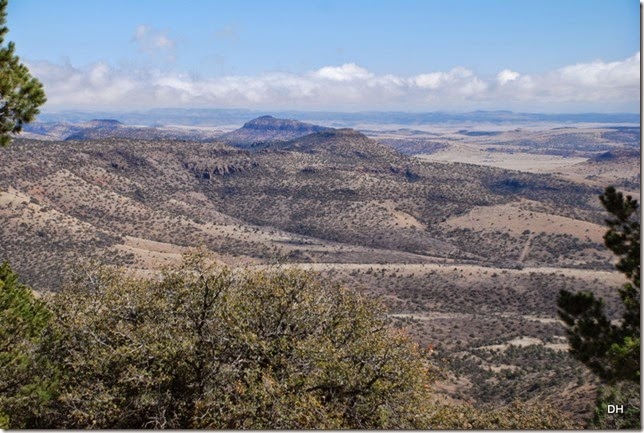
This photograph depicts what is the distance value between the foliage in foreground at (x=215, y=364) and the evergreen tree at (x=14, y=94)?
4860 millimetres

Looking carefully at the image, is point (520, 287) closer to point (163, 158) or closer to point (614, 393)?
point (614, 393)

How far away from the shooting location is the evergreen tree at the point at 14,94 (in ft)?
44.1

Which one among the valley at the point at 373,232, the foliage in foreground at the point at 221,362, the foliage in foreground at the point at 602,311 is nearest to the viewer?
the foliage in foreground at the point at 221,362

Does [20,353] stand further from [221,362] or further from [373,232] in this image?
[373,232]

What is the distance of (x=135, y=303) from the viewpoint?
14.9 m

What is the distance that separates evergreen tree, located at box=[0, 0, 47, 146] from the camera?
1345 centimetres

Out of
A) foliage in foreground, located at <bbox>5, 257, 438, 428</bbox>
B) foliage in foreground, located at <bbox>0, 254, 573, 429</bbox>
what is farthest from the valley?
foliage in foreground, located at <bbox>5, 257, 438, 428</bbox>

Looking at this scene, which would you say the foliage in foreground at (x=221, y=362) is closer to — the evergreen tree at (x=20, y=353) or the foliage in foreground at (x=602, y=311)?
the evergreen tree at (x=20, y=353)

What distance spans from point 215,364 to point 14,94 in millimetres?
7870

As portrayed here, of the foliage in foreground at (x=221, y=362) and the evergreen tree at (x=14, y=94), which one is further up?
the evergreen tree at (x=14, y=94)

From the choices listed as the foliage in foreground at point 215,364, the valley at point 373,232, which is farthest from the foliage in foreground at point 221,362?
the valley at point 373,232

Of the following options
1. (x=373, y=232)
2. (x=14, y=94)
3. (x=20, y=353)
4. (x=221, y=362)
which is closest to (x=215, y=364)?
(x=221, y=362)

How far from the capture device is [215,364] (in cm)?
1318

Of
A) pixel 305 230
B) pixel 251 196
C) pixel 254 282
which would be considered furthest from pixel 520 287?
pixel 251 196
